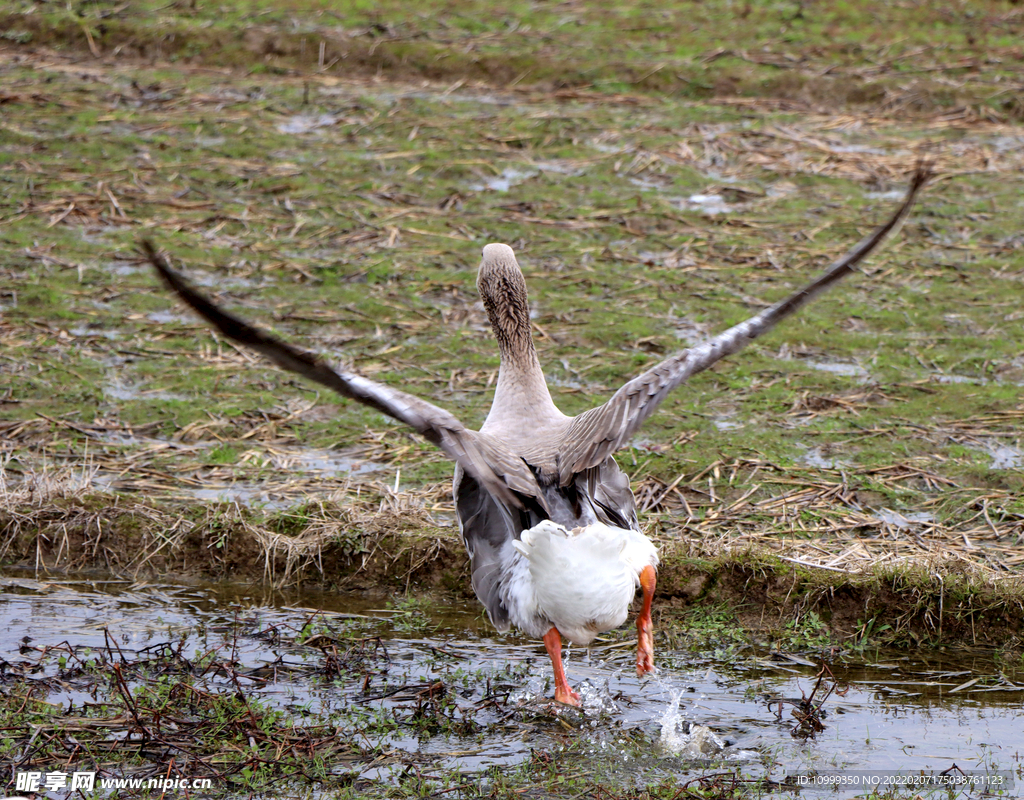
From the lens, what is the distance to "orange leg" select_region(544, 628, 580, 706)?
16.1 feet

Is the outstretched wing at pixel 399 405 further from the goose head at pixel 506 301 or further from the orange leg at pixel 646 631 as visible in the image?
the goose head at pixel 506 301

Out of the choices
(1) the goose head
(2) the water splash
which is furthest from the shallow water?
(1) the goose head

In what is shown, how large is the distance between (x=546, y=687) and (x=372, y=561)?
1426 mm

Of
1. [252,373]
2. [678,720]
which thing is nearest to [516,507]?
[678,720]

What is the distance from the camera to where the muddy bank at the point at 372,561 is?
5.75 meters

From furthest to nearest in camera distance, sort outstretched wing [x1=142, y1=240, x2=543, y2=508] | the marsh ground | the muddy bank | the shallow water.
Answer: the marsh ground, the muddy bank, the shallow water, outstretched wing [x1=142, y1=240, x2=543, y2=508]

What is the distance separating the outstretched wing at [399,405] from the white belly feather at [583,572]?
27 cm

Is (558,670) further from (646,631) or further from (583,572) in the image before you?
(583,572)

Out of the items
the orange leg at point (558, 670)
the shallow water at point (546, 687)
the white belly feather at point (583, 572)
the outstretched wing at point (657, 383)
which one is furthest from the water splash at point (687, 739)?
the outstretched wing at point (657, 383)

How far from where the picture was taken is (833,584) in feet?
19.0

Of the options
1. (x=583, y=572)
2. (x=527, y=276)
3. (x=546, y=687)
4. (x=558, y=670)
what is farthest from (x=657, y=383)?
(x=527, y=276)

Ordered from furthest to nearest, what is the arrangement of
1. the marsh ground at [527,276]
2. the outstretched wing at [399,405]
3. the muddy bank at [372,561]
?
the marsh ground at [527,276] → the muddy bank at [372,561] → the outstretched wing at [399,405]

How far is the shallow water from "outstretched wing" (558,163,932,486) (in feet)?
3.86

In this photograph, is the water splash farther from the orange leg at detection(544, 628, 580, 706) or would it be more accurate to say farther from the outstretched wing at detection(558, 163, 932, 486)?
the outstretched wing at detection(558, 163, 932, 486)
